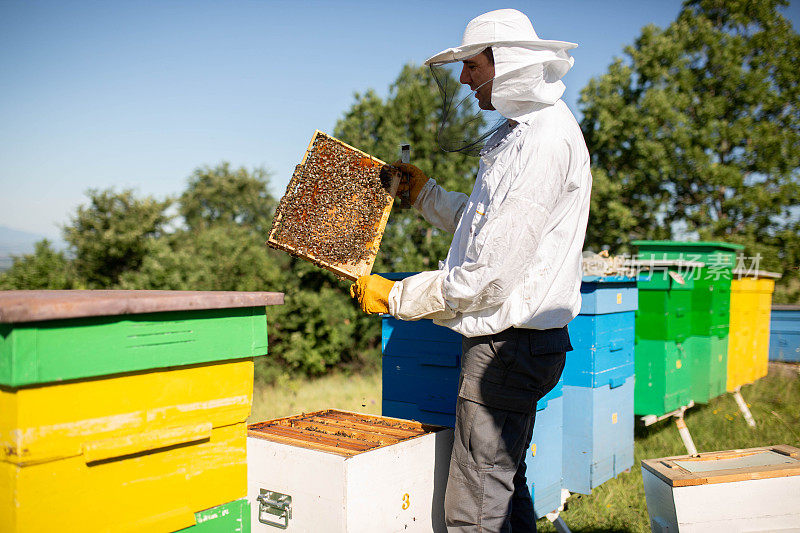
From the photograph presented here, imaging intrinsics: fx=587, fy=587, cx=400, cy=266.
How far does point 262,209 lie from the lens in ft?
71.3

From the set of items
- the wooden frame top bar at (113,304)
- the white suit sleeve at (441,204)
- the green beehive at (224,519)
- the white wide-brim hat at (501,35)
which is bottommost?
the green beehive at (224,519)

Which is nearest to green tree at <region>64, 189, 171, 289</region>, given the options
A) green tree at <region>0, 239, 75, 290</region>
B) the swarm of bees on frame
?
green tree at <region>0, 239, 75, 290</region>

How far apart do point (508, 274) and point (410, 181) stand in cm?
109

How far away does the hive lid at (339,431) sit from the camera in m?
2.27

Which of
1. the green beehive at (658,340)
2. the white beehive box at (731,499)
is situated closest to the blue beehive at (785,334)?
the green beehive at (658,340)

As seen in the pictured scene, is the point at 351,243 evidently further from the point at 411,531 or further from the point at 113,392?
the point at 113,392

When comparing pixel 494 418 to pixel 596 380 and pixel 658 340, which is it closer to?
pixel 596 380

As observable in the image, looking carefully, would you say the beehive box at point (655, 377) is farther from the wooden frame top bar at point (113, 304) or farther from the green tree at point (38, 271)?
the green tree at point (38, 271)

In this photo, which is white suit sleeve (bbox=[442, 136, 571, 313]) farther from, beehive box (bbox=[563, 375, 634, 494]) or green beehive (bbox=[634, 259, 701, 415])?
green beehive (bbox=[634, 259, 701, 415])

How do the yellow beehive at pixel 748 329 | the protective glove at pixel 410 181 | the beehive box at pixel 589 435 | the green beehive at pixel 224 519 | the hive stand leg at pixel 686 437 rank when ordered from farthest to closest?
the yellow beehive at pixel 748 329
the hive stand leg at pixel 686 437
the beehive box at pixel 589 435
the protective glove at pixel 410 181
the green beehive at pixel 224 519

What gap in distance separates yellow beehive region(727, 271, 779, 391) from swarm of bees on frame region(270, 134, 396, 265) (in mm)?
5163

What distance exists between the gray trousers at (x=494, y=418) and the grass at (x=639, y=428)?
1.86 metres

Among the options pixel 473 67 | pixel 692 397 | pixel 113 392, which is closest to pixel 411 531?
pixel 113 392

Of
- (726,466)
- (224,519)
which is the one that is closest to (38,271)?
(224,519)
